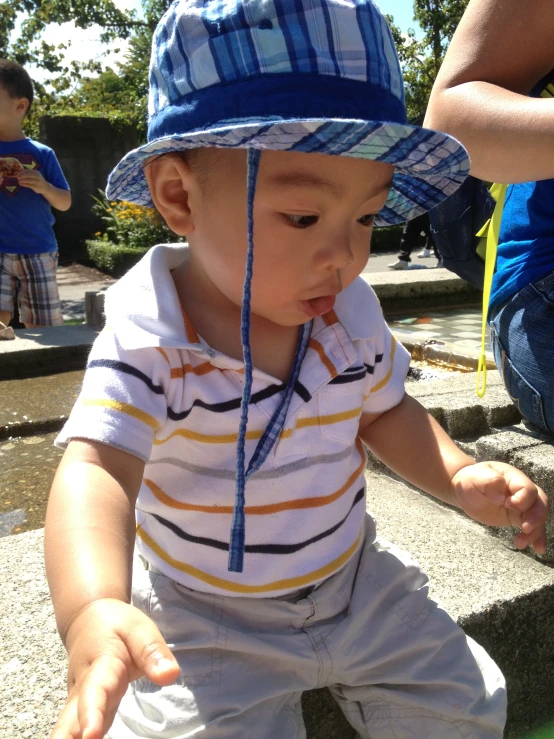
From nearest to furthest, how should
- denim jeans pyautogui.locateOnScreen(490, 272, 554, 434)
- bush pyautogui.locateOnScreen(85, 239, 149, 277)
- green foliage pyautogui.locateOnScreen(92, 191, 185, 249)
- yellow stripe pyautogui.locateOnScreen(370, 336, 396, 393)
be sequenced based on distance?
yellow stripe pyautogui.locateOnScreen(370, 336, 396, 393)
denim jeans pyautogui.locateOnScreen(490, 272, 554, 434)
bush pyautogui.locateOnScreen(85, 239, 149, 277)
green foliage pyautogui.locateOnScreen(92, 191, 185, 249)

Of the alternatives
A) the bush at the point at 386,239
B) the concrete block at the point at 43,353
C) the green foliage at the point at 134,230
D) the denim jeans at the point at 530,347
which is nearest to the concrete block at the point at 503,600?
the denim jeans at the point at 530,347

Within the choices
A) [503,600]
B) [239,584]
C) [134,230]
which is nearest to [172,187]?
[239,584]

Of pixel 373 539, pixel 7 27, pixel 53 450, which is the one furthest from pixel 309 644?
pixel 7 27

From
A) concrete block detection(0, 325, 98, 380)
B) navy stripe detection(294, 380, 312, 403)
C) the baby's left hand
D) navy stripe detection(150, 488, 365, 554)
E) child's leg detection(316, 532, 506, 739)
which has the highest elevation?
navy stripe detection(294, 380, 312, 403)

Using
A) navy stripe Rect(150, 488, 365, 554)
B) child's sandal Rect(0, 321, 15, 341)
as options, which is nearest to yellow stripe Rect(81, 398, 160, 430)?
navy stripe Rect(150, 488, 365, 554)

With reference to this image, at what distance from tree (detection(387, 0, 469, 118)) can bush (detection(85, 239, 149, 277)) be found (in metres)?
11.0

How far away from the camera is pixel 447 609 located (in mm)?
1776

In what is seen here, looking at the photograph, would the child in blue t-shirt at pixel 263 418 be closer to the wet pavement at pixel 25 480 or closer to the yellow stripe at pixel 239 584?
the yellow stripe at pixel 239 584

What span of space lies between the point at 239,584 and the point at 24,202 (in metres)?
4.71

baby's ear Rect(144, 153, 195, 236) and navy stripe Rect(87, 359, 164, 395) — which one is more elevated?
baby's ear Rect(144, 153, 195, 236)

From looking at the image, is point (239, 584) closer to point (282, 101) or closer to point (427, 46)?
point (282, 101)

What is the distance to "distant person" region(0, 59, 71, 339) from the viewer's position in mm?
5402

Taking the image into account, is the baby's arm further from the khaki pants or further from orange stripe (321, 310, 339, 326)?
orange stripe (321, 310, 339, 326)

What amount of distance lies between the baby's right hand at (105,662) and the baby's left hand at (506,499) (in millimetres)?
803
